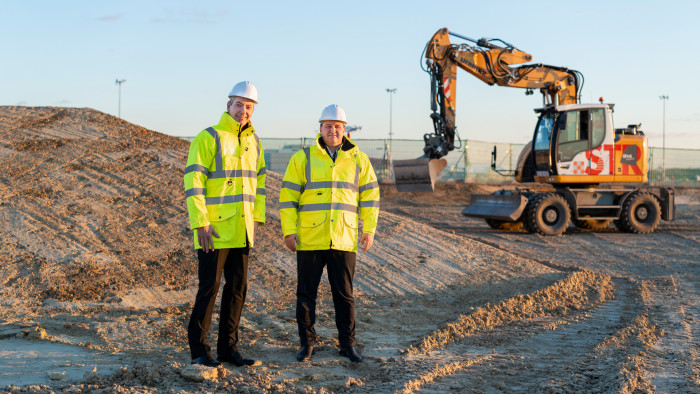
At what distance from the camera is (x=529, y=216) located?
579 inches

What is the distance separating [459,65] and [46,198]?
1020cm

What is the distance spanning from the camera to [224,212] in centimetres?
457

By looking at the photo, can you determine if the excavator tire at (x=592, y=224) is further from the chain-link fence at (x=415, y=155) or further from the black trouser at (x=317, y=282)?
the black trouser at (x=317, y=282)

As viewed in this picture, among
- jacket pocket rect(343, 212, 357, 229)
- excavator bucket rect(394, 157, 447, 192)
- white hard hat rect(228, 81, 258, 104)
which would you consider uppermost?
white hard hat rect(228, 81, 258, 104)

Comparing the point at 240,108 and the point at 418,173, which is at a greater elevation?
the point at 240,108

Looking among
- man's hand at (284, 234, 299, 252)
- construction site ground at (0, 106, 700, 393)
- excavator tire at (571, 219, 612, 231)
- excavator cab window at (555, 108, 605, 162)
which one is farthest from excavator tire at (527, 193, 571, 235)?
man's hand at (284, 234, 299, 252)

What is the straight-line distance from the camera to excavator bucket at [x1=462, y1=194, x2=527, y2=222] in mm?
14646

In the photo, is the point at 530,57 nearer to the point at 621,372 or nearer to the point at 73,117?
the point at 73,117

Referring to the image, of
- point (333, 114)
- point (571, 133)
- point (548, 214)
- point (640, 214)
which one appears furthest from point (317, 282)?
point (640, 214)

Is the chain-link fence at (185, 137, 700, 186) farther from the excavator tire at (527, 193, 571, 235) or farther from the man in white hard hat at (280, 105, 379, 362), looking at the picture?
the man in white hard hat at (280, 105, 379, 362)

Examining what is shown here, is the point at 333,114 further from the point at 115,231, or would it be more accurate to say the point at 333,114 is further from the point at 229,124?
the point at 115,231

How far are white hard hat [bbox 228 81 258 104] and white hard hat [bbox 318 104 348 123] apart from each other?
1.90ft

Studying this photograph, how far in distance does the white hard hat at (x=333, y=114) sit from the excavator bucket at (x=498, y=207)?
33.9 ft

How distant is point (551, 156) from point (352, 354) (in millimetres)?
11207
